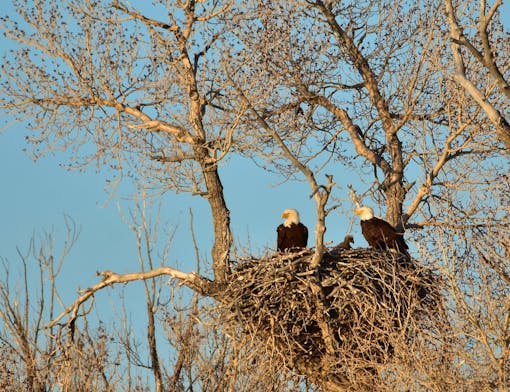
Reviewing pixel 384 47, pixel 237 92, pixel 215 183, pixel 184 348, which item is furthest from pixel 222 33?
pixel 184 348

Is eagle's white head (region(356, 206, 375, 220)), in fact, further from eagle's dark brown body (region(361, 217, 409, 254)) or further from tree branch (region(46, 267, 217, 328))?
tree branch (region(46, 267, 217, 328))

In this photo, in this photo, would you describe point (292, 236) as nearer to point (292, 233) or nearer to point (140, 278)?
point (292, 233)

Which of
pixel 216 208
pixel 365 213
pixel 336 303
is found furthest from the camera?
pixel 365 213

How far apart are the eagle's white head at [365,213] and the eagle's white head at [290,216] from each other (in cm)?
90

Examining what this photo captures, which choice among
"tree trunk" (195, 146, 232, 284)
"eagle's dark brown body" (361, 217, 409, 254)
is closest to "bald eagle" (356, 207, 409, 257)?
"eagle's dark brown body" (361, 217, 409, 254)

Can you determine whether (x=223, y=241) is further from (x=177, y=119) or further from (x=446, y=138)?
A: (x=446, y=138)

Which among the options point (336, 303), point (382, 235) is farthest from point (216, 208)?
point (382, 235)

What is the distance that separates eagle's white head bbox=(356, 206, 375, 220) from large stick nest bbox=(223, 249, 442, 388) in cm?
140

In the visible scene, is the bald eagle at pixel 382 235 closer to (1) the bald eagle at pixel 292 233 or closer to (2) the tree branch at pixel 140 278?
(1) the bald eagle at pixel 292 233

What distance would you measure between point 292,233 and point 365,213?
116 cm

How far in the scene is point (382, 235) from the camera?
12.8 m

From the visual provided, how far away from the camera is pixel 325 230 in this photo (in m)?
10.7

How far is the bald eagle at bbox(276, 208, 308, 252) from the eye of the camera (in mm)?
12766

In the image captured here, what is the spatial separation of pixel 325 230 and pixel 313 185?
592 mm
